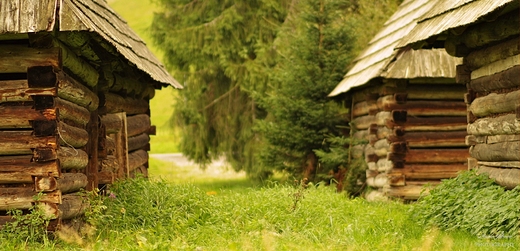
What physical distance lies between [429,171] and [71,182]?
7351mm

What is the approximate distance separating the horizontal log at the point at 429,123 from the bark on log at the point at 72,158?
6.27 m

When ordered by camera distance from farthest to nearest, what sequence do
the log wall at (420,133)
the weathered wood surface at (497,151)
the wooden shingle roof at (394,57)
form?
the log wall at (420,133) → the wooden shingle roof at (394,57) → the weathered wood surface at (497,151)

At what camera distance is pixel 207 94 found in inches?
909

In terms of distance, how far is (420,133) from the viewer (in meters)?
14.0

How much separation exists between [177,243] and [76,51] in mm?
2860

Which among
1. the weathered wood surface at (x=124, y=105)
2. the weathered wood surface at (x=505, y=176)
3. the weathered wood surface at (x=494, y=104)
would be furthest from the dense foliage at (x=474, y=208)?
the weathered wood surface at (x=124, y=105)

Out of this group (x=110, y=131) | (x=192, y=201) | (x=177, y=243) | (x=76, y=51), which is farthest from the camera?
(x=110, y=131)

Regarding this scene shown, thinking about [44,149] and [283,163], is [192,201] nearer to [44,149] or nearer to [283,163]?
[44,149]

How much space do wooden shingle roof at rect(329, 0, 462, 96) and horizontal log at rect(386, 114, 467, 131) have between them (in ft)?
2.99

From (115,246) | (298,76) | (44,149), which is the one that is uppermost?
(298,76)

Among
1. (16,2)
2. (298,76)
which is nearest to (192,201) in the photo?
(16,2)

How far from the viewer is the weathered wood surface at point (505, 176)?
8.62 meters

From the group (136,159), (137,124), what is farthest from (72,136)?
(137,124)

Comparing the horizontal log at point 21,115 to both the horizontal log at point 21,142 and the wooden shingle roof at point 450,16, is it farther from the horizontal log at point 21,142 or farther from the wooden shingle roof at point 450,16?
the wooden shingle roof at point 450,16
